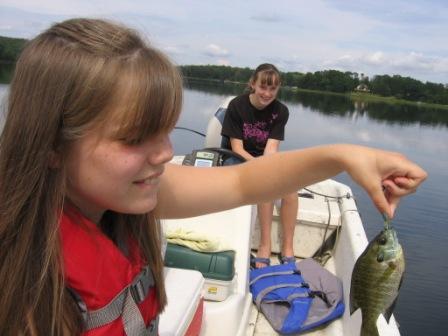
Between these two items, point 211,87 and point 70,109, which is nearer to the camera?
point 70,109

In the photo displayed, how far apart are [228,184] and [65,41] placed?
2.53 feet

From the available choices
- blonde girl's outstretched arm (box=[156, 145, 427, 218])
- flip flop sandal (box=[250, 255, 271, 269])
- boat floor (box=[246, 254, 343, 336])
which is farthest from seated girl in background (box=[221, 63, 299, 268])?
blonde girl's outstretched arm (box=[156, 145, 427, 218])

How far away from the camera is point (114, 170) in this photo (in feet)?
3.84

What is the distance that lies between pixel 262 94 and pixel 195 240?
2.48 metres

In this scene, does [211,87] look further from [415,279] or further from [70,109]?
[70,109]

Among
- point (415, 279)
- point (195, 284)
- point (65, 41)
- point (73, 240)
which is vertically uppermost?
point (65, 41)

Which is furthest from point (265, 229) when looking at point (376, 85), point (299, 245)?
point (376, 85)

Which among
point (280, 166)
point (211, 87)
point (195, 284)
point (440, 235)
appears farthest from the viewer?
point (211, 87)

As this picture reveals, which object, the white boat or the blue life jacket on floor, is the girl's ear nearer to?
the white boat

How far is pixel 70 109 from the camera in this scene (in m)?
1.09

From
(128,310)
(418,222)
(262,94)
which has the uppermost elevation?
(262,94)

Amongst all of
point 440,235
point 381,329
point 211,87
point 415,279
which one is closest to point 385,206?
point 381,329

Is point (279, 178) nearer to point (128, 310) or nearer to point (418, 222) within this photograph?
point (128, 310)

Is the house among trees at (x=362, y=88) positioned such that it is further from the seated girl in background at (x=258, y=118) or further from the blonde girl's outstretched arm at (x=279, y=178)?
the blonde girl's outstretched arm at (x=279, y=178)
